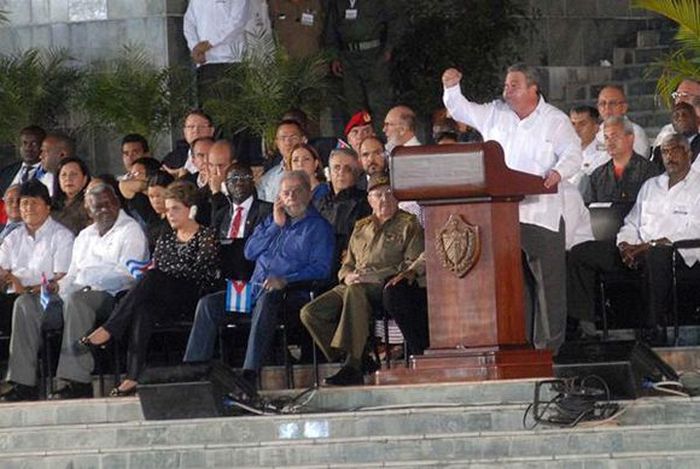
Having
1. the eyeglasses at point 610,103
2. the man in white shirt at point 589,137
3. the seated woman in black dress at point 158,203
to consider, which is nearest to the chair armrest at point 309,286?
the seated woman in black dress at point 158,203

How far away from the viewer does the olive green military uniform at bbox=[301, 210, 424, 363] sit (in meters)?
15.1

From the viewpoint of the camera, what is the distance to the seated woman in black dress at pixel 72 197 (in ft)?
57.2

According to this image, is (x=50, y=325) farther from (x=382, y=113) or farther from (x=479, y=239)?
(x=382, y=113)

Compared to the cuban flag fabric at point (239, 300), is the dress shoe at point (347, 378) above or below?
below

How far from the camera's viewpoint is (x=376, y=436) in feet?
42.5

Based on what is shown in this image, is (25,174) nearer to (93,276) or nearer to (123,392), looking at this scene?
(93,276)

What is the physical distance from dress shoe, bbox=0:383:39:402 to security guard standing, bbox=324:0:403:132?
6903 millimetres

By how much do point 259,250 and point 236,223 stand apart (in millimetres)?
832

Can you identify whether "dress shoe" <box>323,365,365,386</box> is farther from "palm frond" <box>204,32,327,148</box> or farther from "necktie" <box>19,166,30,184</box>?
"necktie" <box>19,166,30,184</box>

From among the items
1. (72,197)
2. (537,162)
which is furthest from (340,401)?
(72,197)

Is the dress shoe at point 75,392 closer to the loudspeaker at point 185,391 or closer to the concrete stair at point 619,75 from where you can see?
the loudspeaker at point 185,391

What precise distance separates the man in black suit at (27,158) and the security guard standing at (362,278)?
4565 mm

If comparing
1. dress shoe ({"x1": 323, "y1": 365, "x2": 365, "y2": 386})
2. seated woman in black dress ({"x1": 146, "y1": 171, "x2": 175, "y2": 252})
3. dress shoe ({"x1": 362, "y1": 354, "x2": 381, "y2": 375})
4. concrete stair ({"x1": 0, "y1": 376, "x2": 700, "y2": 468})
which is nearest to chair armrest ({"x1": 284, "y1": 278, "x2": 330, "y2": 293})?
dress shoe ({"x1": 362, "y1": 354, "x2": 381, "y2": 375})

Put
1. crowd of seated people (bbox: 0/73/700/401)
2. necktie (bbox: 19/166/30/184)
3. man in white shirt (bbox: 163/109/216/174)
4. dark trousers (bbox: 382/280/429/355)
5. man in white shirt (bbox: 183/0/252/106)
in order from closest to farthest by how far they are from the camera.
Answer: dark trousers (bbox: 382/280/429/355) < crowd of seated people (bbox: 0/73/700/401) < man in white shirt (bbox: 163/109/216/174) < necktie (bbox: 19/166/30/184) < man in white shirt (bbox: 183/0/252/106)
